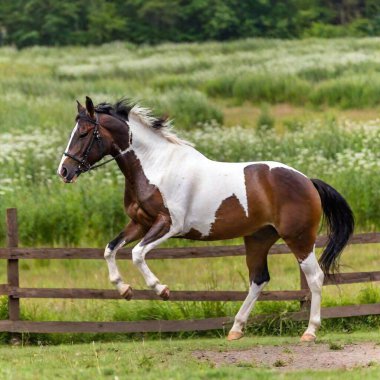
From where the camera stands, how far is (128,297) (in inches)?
385

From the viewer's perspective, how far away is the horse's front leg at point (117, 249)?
32.0 feet

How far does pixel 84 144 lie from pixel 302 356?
8.94 ft

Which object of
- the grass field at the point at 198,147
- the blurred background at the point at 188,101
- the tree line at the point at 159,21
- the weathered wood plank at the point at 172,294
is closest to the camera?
the weathered wood plank at the point at 172,294

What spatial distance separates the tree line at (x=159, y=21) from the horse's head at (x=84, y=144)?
2174 inches

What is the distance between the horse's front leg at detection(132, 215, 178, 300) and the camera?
954 cm

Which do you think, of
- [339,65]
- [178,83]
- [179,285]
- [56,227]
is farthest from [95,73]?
[179,285]

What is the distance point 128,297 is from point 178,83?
31013 millimetres

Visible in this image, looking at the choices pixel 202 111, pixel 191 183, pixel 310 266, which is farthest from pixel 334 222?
pixel 202 111

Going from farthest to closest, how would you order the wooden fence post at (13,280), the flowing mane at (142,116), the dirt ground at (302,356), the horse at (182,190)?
the wooden fence post at (13,280) < the flowing mane at (142,116) < the horse at (182,190) < the dirt ground at (302,356)

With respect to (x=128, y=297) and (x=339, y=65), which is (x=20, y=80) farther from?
(x=128, y=297)

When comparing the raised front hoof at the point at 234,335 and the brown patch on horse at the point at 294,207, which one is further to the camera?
the raised front hoof at the point at 234,335

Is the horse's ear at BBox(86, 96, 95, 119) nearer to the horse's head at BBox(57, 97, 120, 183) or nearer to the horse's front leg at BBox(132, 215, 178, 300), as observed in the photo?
the horse's head at BBox(57, 97, 120, 183)

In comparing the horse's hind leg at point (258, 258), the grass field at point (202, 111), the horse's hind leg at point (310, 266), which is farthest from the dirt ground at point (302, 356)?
the grass field at point (202, 111)

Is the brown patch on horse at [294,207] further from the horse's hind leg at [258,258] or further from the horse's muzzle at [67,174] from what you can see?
the horse's muzzle at [67,174]
